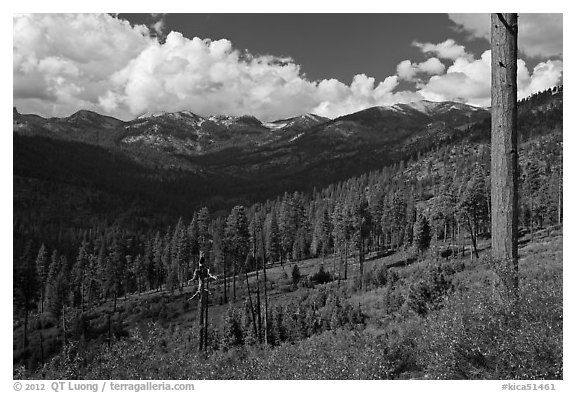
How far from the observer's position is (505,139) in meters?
7.68

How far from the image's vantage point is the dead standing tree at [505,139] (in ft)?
24.9

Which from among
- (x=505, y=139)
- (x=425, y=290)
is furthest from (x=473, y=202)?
(x=505, y=139)

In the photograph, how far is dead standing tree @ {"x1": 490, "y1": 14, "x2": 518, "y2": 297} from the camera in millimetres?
7582

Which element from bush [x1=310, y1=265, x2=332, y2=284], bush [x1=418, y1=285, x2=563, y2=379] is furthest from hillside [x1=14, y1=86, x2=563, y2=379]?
bush [x1=310, y1=265, x2=332, y2=284]

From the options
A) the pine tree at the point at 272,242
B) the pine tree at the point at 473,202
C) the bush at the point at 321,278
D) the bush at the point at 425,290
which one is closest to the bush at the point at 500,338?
the bush at the point at 425,290

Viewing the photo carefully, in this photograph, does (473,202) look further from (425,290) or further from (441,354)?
(441,354)

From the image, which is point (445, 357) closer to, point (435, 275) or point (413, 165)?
point (435, 275)

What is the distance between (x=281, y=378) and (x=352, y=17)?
29.0 ft

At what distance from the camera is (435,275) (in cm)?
1994

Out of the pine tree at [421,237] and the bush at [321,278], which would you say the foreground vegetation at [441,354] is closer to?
the bush at [321,278]

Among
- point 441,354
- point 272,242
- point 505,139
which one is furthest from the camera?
point 272,242

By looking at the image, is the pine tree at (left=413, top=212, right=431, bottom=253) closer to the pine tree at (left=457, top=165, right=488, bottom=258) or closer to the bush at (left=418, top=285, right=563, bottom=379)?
the pine tree at (left=457, top=165, right=488, bottom=258)

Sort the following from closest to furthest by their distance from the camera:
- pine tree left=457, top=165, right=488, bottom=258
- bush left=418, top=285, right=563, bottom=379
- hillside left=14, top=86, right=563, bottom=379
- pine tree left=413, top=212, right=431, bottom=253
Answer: bush left=418, top=285, right=563, bottom=379, hillside left=14, top=86, right=563, bottom=379, pine tree left=457, top=165, right=488, bottom=258, pine tree left=413, top=212, right=431, bottom=253
